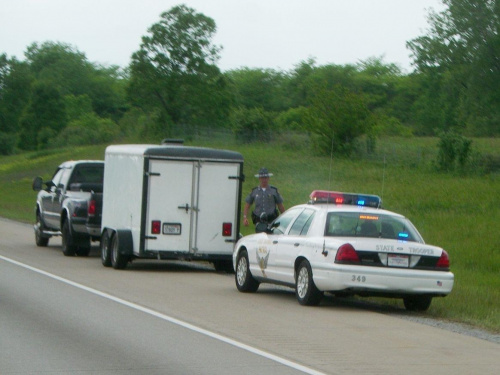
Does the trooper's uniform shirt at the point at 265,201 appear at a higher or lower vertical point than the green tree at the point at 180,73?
lower

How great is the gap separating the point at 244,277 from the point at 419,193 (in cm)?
2541

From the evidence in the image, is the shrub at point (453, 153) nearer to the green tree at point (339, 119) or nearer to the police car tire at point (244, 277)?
the green tree at point (339, 119)

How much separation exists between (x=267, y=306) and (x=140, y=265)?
7.65 m

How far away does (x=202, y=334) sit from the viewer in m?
11.5

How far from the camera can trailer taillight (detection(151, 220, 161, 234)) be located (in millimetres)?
19328

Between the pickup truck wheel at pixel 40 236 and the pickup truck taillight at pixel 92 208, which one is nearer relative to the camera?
the pickup truck taillight at pixel 92 208

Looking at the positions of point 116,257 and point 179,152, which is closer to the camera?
point 179,152

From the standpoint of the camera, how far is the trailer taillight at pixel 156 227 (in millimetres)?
19328

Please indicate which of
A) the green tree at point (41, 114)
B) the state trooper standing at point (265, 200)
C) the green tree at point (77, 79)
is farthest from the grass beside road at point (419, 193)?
the green tree at point (77, 79)

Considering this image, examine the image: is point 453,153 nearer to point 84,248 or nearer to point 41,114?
point 84,248

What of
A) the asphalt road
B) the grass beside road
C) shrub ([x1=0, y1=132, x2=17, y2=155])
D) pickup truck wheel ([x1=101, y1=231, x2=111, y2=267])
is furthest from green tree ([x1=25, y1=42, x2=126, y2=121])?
the asphalt road

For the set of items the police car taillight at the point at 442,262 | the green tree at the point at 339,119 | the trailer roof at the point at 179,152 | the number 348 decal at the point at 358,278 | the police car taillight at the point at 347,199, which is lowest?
the number 348 decal at the point at 358,278

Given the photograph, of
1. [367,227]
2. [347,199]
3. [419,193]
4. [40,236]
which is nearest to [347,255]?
[367,227]

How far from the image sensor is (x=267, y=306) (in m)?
14.6
